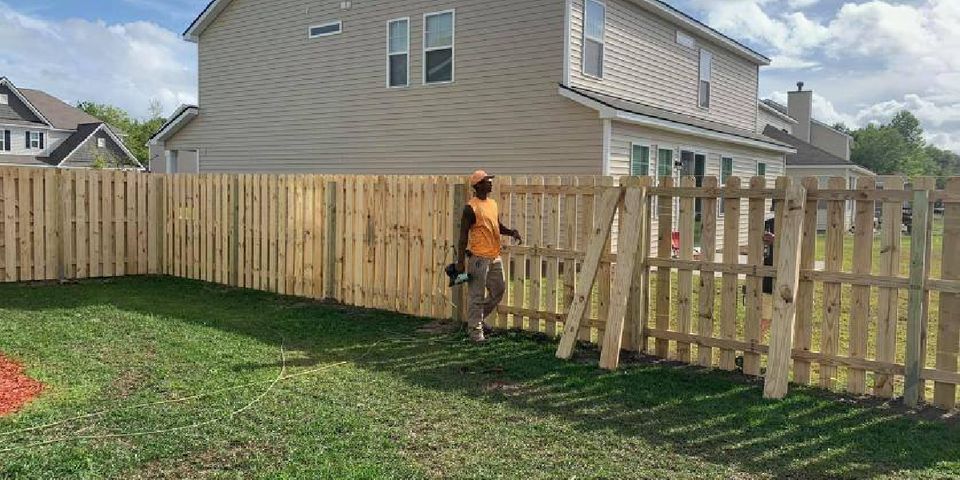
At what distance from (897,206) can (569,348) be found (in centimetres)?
298

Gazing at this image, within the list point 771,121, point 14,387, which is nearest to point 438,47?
point 14,387

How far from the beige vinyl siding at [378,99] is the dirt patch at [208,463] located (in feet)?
33.5

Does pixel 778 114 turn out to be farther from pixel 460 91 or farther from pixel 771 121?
pixel 460 91

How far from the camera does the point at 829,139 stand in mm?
43656

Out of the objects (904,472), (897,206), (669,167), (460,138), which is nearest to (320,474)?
(904,472)

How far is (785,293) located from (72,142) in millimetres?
52476

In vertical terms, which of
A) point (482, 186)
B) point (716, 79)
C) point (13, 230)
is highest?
point (716, 79)

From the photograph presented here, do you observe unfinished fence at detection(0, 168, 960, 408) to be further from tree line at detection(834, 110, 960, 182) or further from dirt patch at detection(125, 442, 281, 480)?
tree line at detection(834, 110, 960, 182)

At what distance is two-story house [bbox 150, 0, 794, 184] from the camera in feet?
46.8

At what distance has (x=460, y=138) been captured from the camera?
15.6m

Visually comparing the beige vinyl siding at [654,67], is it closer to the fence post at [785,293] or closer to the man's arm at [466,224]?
the man's arm at [466,224]

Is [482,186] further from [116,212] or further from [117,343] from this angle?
[116,212]

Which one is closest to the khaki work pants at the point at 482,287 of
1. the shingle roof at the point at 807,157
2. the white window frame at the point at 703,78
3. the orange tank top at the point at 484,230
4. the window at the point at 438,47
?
the orange tank top at the point at 484,230

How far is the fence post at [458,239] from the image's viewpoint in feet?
27.7
